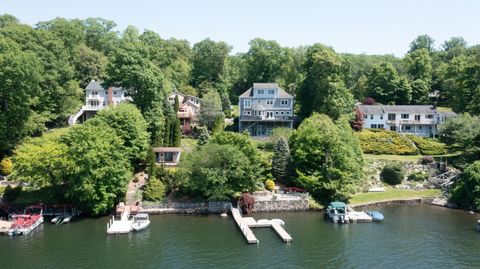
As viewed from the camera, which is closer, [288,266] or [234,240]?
[288,266]

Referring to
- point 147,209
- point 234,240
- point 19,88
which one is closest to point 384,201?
point 234,240

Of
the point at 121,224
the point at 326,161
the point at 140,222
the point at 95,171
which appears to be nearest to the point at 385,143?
the point at 326,161

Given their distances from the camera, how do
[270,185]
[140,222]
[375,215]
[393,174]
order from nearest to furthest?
[140,222] < [375,215] < [270,185] < [393,174]

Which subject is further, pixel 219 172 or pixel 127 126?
pixel 127 126

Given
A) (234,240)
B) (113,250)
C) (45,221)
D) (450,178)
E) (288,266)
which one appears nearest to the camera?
(288,266)

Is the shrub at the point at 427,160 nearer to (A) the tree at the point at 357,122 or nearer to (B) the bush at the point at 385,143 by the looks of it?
(B) the bush at the point at 385,143

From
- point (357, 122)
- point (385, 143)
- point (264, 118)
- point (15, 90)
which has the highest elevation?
point (15, 90)

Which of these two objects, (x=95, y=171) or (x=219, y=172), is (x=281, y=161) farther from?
(x=95, y=171)

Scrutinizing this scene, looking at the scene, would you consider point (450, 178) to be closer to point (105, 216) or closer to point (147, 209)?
point (147, 209)
